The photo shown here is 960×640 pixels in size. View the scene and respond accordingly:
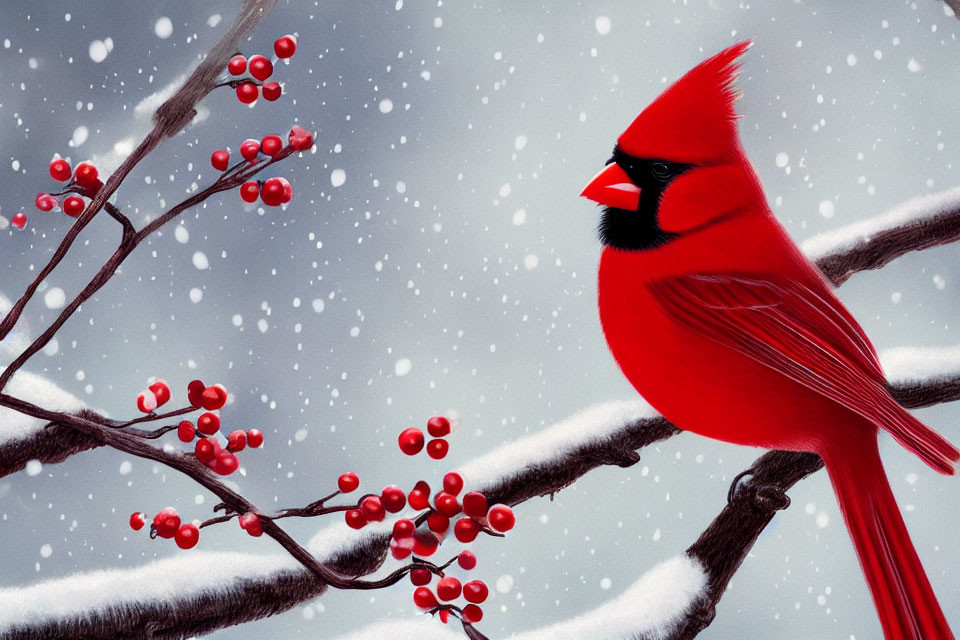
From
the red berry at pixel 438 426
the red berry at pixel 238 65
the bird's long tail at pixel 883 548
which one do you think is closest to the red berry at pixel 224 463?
the red berry at pixel 438 426

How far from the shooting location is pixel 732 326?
81cm

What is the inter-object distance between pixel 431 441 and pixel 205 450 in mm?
226

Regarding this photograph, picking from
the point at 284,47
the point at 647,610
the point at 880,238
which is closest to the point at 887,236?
the point at 880,238

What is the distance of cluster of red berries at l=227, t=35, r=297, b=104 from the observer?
31.3 inches

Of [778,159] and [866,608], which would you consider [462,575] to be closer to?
[866,608]

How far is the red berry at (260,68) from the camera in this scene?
2.60 ft

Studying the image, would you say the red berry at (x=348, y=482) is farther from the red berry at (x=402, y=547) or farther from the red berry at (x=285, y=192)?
the red berry at (x=285, y=192)

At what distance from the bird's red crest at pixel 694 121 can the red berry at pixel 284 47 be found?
1.27 feet

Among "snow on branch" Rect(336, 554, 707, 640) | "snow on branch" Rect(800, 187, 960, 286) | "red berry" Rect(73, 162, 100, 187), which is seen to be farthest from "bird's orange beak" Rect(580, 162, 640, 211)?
"red berry" Rect(73, 162, 100, 187)

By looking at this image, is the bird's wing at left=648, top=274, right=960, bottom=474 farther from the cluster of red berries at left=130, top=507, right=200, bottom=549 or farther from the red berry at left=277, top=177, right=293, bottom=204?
the cluster of red berries at left=130, top=507, right=200, bottom=549

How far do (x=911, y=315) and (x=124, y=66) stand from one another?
99 cm

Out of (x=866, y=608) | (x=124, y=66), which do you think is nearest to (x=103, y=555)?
(x=124, y=66)

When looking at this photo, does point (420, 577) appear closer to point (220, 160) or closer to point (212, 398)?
point (212, 398)

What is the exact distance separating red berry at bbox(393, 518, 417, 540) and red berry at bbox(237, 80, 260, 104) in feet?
1.59
